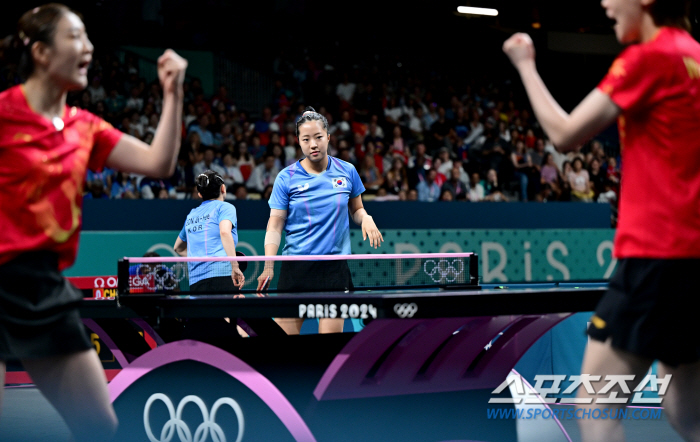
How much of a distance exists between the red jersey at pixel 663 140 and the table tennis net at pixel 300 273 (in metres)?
1.78

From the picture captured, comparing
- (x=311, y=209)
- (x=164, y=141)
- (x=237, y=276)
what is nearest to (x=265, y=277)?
(x=237, y=276)

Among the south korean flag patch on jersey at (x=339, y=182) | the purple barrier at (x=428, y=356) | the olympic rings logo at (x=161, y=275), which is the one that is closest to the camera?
the purple barrier at (x=428, y=356)

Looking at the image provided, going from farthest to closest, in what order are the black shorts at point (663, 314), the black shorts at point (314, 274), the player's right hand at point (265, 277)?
the black shorts at point (314, 274)
the player's right hand at point (265, 277)
the black shorts at point (663, 314)

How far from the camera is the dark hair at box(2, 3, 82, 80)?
228 cm

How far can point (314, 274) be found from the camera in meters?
4.79

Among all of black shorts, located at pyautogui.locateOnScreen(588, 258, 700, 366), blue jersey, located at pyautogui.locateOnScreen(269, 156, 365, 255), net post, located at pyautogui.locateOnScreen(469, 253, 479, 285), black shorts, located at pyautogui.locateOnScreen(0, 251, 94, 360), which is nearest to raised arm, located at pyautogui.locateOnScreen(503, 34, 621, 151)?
black shorts, located at pyautogui.locateOnScreen(588, 258, 700, 366)

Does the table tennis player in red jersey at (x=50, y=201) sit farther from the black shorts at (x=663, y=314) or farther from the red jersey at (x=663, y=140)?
the black shorts at (x=663, y=314)

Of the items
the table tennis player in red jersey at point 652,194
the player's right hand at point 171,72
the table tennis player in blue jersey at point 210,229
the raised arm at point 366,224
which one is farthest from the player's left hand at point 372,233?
the table tennis player in red jersey at point 652,194

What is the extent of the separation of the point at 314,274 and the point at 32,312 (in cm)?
270

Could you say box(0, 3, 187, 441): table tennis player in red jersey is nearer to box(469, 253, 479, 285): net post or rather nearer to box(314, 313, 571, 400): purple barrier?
box(314, 313, 571, 400): purple barrier

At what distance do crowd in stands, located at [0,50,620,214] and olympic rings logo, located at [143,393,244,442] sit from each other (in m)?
7.23

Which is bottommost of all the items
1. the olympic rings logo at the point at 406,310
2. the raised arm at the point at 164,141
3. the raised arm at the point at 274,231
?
the olympic rings logo at the point at 406,310

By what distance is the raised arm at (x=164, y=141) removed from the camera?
2.28 metres

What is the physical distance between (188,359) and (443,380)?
46.8 inches
